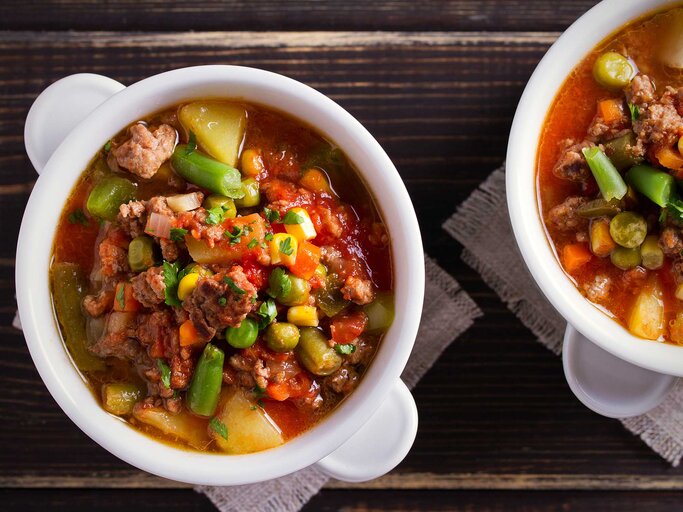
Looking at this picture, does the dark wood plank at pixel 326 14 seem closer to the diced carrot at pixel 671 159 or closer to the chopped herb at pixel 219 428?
the diced carrot at pixel 671 159

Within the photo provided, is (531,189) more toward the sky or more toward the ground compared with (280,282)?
more toward the sky

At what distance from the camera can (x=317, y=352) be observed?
2568 mm

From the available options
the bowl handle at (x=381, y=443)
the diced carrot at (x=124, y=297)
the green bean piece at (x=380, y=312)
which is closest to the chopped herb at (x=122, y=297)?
the diced carrot at (x=124, y=297)

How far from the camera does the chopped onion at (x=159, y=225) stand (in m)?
2.49

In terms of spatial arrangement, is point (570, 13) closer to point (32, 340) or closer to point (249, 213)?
point (249, 213)

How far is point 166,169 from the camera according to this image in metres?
2.65

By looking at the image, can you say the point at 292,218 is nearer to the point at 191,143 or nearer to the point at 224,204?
the point at 224,204

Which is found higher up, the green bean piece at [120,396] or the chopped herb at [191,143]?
the chopped herb at [191,143]

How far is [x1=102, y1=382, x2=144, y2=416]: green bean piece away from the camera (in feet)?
8.73

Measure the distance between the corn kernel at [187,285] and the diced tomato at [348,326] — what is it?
1.57ft

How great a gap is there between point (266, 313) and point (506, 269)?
1.25 m

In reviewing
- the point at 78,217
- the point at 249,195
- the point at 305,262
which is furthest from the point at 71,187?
the point at 305,262

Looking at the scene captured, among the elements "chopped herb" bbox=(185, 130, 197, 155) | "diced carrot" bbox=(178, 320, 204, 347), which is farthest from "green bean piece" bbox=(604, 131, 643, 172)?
"diced carrot" bbox=(178, 320, 204, 347)

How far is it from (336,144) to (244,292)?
0.61m
